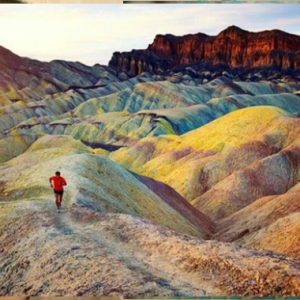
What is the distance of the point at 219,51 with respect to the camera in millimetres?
12875

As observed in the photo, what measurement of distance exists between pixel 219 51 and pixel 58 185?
16.2ft

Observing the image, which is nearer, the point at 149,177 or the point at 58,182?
the point at 58,182

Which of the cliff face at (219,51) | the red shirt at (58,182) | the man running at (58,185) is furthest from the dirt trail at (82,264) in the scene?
the cliff face at (219,51)

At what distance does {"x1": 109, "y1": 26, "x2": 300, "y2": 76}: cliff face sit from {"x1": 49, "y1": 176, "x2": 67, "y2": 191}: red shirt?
3117 mm


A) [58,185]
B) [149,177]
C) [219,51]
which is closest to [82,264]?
[58,185]

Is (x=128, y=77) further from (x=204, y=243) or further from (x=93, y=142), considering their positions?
(x=204, y=243)

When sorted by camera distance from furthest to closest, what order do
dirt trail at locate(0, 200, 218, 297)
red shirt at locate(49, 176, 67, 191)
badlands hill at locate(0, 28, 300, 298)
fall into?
red shirt at locate(49, 176, 67, 191), badlands hill at locate(0, 28, 300, 298), dirt trail at locate(0, 200, 218, 297)

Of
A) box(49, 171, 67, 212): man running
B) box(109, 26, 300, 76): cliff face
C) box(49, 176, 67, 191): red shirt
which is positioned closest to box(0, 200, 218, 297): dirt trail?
box(49, 171, 67, 212): man running

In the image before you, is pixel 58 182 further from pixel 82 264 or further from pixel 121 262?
pixel 121 262

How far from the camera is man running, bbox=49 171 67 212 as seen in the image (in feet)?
34.4

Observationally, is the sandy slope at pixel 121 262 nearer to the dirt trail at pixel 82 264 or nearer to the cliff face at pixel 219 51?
the dirt trail at pixel 82 264

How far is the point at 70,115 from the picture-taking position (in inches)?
511

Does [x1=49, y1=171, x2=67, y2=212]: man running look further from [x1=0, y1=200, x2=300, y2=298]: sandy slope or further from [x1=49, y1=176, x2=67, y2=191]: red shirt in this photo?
[x1=0, y1=200, x2=300, y2=298]: sandy slope

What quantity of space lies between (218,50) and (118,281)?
6.34 m
